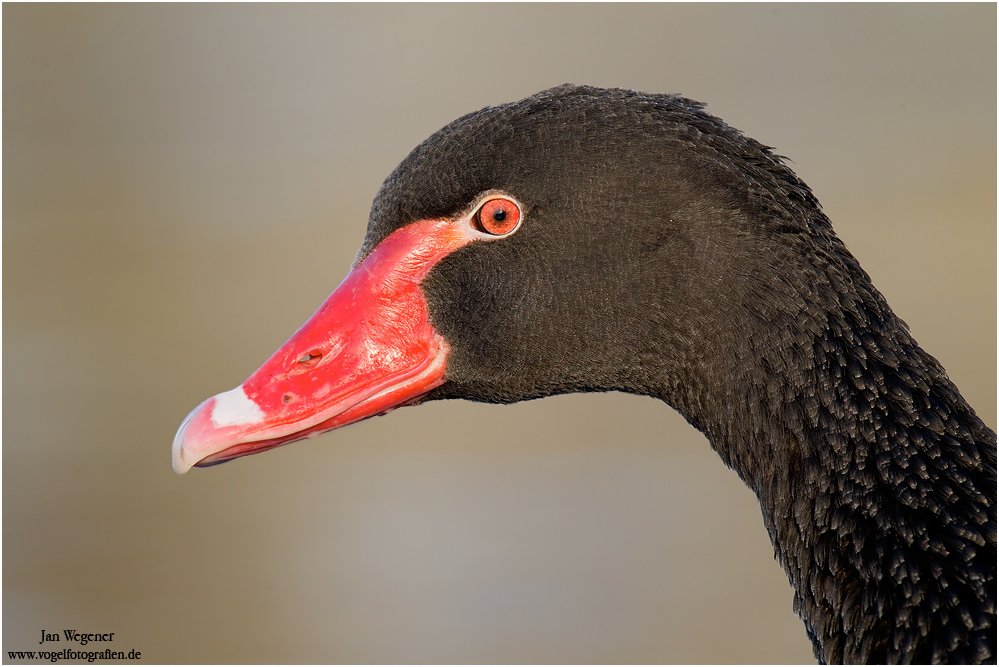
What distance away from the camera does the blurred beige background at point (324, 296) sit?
9.16 meters

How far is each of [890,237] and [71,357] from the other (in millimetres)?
10266

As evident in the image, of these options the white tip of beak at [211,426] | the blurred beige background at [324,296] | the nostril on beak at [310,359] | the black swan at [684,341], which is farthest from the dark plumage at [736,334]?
the blurred beige background at [324,296]

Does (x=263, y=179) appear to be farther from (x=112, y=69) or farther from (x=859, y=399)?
(x=859, y=399)

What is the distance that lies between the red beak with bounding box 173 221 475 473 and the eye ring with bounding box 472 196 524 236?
80 millimetres

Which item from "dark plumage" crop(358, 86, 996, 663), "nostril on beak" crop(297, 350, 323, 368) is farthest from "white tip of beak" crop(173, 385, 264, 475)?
"dark plumage" crop(358, 86, 996, 663)

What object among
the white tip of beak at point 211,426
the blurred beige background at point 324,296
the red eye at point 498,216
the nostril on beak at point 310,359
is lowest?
the white tip of beak at point 211,426

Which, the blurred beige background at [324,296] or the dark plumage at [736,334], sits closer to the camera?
the dark plumage at [736,334]

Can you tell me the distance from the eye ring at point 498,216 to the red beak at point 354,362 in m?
0.08

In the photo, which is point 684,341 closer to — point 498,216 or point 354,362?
point 498,216

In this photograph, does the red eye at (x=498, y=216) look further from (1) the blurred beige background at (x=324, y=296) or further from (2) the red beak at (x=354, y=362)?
(1) the blurred beige background at (x=324, y=296)

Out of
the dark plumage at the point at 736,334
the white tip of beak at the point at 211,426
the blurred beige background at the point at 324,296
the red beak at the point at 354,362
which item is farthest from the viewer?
the blurred beige background at the point at 324,296

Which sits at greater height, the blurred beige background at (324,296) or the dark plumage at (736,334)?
the blurred beige background at (324,296)

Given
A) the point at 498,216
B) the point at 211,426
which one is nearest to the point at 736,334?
the point at 498,216

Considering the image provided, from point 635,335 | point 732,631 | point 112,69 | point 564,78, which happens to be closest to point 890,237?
point 564,78
